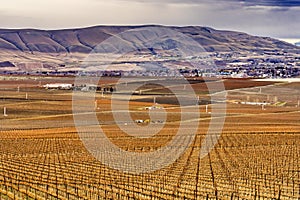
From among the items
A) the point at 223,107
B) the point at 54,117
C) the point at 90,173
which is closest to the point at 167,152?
the point at 90,173

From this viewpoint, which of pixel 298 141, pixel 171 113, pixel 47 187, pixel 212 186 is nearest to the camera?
pixel 47 187

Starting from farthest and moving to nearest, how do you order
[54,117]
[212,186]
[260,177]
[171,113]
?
[171,113], [54,117], [260,177], [212,186]

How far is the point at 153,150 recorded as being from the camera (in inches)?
1558

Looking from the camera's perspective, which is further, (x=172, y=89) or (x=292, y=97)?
(x=172, y=89)

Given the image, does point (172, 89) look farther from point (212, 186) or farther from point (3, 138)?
point (212, 186)

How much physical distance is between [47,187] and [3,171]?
6.08 meters

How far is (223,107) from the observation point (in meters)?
94.9

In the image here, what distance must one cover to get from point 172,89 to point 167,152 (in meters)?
92.7

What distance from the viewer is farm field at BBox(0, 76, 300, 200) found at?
2052 cm

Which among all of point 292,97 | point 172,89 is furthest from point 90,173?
point 172,89

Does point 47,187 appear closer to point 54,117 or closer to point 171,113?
point 54,117

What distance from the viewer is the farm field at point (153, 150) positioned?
67.3ft

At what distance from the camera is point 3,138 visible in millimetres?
49625

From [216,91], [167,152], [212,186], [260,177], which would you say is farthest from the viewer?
[216,91]
